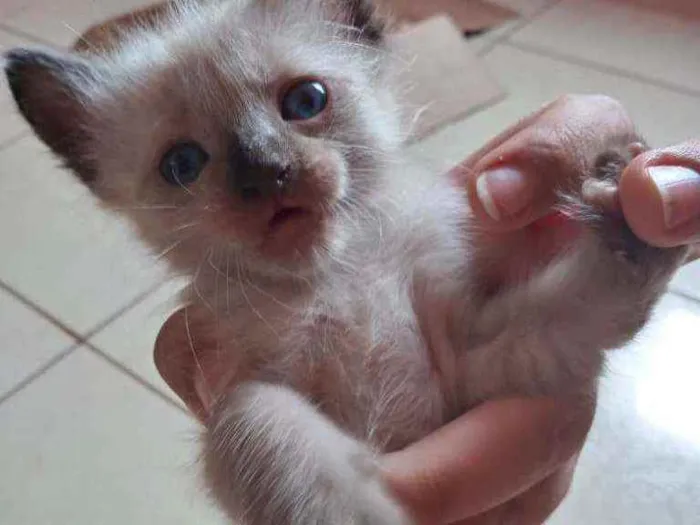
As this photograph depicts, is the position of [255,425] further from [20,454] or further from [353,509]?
[20,454]

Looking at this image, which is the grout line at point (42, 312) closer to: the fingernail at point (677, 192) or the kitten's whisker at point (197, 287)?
the kitten's whisker at point (197, 287)

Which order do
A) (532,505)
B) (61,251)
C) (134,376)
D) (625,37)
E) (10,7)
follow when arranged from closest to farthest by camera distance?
1. (532,505)
2. (134,376)
3. (61,251)
4. (625,37)
5. (10,7)

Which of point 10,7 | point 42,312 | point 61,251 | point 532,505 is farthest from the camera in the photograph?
point 10,7

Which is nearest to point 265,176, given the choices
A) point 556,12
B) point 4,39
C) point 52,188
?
point 52,188

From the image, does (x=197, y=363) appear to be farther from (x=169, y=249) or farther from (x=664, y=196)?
(x=664, y=196)

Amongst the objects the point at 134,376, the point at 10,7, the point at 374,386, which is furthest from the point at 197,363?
the point at 10,7

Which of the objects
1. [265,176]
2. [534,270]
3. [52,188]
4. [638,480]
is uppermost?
[265,176]

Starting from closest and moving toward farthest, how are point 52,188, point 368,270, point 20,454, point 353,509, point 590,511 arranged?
point 353,509 → point 368,270 → point 590,511 → point 20,454 → point 52,188
